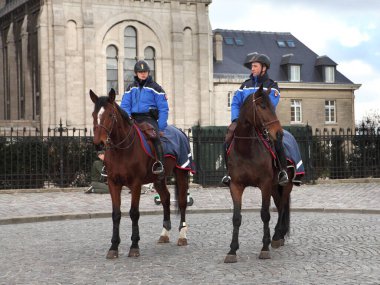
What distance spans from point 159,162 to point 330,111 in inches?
2218

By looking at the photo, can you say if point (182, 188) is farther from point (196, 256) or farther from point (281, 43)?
point (281, 43)

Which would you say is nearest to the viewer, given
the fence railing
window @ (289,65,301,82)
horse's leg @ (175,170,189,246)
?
horse's leg @ (175,170,189,246)

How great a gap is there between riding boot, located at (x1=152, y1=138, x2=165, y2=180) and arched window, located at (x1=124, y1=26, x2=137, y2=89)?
3553 centimetres

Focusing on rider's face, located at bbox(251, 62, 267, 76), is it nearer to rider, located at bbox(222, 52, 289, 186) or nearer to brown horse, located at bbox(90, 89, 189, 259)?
rider, located at bbox(222, 52, 289, 186)

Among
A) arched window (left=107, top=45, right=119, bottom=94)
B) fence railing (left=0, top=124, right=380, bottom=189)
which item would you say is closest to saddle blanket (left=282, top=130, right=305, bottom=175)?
fence railing (left=0, top=124, right=380, bottom=189)

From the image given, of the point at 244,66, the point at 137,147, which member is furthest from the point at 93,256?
the point at 244,66

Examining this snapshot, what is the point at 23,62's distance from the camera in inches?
1821

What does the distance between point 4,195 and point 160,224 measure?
9.13 m

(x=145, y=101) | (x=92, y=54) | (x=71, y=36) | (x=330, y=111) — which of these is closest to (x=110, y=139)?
(x=145, y=101)

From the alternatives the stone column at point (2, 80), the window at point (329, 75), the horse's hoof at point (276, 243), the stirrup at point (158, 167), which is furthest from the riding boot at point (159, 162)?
the window at point (329, 75)

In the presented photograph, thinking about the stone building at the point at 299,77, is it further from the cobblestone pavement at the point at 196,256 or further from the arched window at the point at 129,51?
the cobblestone pavement at the point at 196,256

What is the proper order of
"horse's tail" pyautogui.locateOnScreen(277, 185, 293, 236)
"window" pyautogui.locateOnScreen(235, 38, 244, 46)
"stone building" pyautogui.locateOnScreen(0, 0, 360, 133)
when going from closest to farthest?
"horse's tail" pyautogui.locateOnScreen(277, 185, 293, 236) < "stone building" pyautogui.locateOnScreen(0, 0, 360, 133) < "window" pyautogui.locateOnScreen(235, 38, 244, 46)

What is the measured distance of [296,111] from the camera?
6306 centimetres

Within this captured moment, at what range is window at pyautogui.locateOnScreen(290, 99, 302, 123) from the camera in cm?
6275
